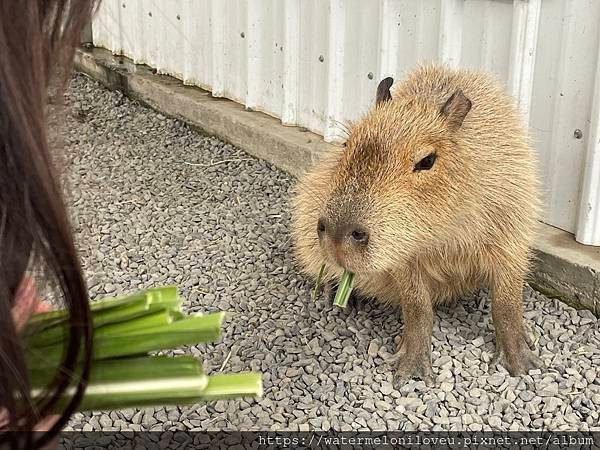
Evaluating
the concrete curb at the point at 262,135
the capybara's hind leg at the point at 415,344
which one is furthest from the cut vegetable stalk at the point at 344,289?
the concrete curb at the point at 262,135

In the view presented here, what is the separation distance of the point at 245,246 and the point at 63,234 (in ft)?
8.69

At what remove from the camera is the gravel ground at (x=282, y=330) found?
7.29ft

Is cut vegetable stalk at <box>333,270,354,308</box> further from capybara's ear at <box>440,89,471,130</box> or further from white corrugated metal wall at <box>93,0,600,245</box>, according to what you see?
white corrugated metal wall at <box>93,0,600,245</box>

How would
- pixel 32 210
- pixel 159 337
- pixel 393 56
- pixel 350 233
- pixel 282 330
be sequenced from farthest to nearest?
1. pixel 393 56
2. pixel 282 330
3. pixel 350 233
4. pixel 159 337
5. pixel 32 210

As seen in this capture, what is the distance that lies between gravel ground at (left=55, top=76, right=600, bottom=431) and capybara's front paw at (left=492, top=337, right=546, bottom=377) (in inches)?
1.1

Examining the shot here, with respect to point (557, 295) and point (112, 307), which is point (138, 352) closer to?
point (112, 307)

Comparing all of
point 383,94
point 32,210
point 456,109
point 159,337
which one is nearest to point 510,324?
point 456,109

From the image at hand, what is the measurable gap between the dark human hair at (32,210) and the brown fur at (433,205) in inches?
50.4

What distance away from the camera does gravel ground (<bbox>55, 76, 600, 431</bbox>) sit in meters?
2.22

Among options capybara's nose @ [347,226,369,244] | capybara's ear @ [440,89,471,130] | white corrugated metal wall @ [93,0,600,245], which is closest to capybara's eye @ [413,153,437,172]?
capybara's ear @ [440,89,471,130]

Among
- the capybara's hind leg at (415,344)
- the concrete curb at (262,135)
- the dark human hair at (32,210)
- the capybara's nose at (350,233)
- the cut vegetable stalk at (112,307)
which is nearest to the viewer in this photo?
the dark human hair at (32,210)

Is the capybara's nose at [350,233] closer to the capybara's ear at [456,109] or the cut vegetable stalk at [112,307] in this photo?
the capybara's ear at [456,109]

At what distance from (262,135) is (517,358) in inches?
92.7

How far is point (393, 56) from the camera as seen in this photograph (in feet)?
12.0
